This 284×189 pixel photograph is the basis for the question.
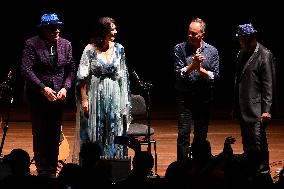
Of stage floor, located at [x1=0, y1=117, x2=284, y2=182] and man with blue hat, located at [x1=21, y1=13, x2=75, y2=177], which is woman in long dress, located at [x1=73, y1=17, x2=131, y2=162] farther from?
stage floor, located at [x1=0, y1=117, x2=284, y2=182]

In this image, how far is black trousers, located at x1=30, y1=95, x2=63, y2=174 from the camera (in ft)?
23.9

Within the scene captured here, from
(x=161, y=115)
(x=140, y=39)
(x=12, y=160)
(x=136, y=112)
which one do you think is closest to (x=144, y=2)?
(x=140, y=39)

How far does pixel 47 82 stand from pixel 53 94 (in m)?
0.19

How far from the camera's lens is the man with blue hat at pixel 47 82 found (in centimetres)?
717

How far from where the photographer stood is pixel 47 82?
7238 millimetres

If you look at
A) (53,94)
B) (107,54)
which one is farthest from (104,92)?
(53,94)

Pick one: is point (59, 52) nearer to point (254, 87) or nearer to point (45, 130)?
point (45, 130)

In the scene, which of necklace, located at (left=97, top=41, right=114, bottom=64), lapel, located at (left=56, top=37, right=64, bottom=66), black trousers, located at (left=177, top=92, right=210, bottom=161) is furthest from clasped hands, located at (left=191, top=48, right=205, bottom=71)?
lapel, located at (left=56, top=37, right=64, bottom=66)

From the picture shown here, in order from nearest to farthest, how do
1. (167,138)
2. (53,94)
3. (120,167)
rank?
1. (120,167)
2. (53,94)
3. (167,138)

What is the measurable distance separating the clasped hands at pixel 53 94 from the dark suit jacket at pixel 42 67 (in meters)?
0.08

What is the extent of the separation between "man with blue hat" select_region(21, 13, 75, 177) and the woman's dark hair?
31cm

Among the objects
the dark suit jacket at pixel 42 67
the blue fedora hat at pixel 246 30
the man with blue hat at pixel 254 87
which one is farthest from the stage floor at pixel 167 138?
the blue fedora hat at pixel 246 30

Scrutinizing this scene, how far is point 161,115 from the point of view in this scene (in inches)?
525

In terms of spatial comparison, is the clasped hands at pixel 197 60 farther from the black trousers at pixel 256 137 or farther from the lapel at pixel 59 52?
the lapel at pixel 59 52
